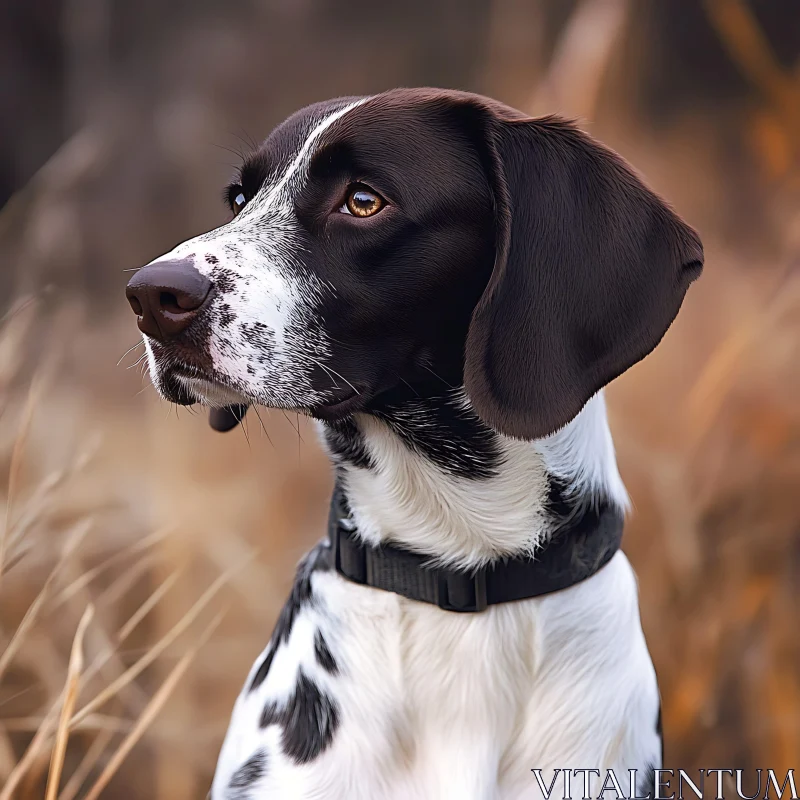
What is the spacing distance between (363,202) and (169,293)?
348 millimetres

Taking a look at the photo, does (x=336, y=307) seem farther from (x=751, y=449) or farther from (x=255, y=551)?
(x=751, y=449)

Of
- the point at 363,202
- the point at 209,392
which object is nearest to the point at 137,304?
the point at 209,392

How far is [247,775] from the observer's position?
175 cm

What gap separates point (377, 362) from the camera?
1.66 metres

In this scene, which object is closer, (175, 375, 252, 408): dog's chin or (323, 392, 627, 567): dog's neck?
(175, 375, 252, 408): dog's chin

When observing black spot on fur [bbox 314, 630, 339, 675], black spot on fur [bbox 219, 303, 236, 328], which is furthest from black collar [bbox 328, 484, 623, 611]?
black spot on fur [bbox 219, 303, 236, 328]

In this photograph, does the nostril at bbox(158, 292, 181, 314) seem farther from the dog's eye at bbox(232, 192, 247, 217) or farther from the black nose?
the dog's eye at bbox(232, 192, 247, 217)

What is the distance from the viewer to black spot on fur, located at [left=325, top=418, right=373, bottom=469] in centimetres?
177

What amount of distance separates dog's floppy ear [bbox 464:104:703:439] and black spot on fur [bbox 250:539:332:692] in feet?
1.44

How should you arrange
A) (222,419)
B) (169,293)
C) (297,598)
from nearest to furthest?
1. (169,293)
2. (297,598)
3. (222,419)

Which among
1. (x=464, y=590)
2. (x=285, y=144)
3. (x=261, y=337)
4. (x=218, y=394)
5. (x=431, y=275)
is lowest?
(x=464, y=590)

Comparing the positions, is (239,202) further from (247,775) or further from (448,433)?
(247,775)

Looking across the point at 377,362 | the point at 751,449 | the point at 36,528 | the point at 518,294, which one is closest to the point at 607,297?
the point at 518,294

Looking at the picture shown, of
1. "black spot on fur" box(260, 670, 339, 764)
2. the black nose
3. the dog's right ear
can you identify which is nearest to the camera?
the black nose
